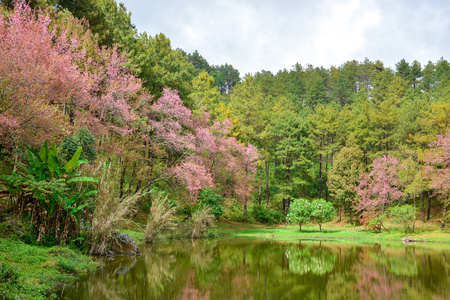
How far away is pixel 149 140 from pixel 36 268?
1713 centimetres

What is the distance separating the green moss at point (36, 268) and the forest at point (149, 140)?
999mm

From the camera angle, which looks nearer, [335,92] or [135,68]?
[135,68]

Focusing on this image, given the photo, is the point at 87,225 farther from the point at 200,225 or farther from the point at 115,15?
the point at 115,15

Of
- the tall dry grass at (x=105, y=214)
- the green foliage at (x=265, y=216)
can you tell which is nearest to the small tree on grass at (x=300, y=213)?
the green foliage at (x=265, y=216)

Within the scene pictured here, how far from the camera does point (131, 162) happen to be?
20.8 m

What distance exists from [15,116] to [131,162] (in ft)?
37.9

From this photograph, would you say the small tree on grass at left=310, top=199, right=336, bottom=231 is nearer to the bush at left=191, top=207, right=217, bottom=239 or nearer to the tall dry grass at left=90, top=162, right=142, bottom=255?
the bush at left=191, top=207, right=217, bottom=239

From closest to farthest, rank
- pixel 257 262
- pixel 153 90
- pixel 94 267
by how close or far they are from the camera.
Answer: pixel 94 267 → pixel 257 262 → pixel 153 90

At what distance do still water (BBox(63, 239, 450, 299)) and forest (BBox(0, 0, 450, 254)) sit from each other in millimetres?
2400

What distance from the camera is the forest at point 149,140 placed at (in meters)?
9.48

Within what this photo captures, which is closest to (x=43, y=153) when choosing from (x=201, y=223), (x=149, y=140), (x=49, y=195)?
(x=49, y=195)

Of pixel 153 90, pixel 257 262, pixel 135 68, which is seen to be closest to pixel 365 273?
pixel 257 262

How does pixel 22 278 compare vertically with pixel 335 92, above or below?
below

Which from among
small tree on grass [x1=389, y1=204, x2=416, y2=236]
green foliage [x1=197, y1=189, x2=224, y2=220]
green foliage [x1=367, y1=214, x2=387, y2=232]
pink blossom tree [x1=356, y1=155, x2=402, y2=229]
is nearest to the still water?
green foliage [x1=197, y1=189, x2=224, y2=220]
